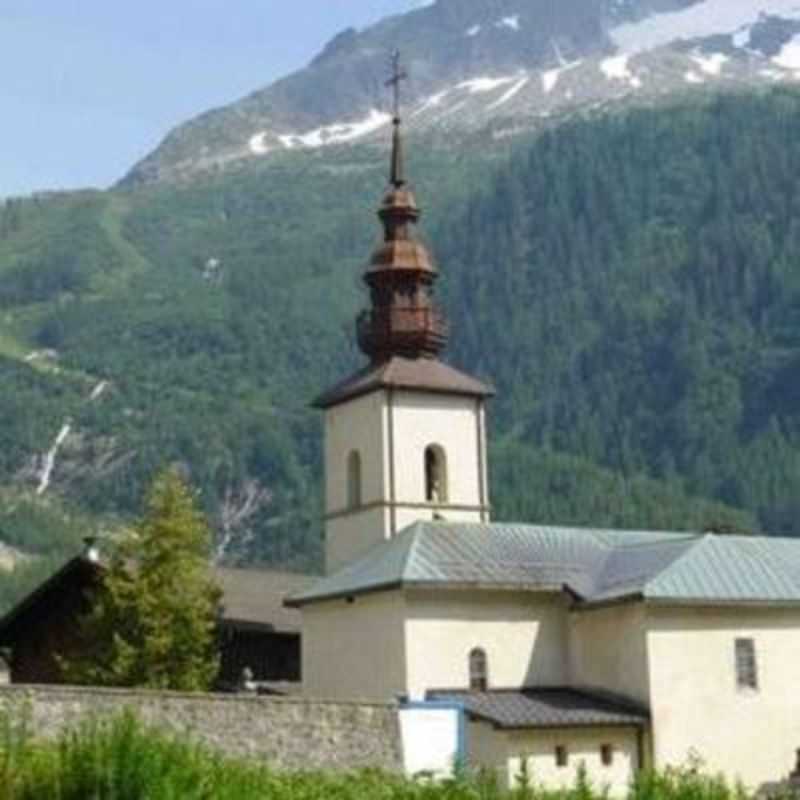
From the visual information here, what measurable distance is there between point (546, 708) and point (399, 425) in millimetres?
13128

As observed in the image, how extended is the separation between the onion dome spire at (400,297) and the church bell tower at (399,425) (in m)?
0.03

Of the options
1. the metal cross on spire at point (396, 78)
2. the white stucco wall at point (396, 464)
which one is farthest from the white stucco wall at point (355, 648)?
the metal cross on spire at point (396, 78)

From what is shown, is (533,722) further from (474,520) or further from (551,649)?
(474,520)

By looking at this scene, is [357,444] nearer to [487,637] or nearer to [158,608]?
[487,637]

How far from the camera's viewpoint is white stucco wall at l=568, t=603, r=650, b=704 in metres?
48.0

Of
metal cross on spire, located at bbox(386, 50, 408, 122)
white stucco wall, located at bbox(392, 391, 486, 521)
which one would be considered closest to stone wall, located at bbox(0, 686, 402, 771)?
white stucco wall, located at bbox(392, 391, 486, 521)

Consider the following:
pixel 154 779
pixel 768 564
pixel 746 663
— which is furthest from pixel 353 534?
pixel 154 779

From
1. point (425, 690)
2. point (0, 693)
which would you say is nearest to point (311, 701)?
point (0, 693)

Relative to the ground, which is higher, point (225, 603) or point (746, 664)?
point (225, 603)

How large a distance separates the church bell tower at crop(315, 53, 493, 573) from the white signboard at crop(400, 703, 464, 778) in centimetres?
1502

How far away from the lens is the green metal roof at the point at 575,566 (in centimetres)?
4878

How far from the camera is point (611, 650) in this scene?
4928 centimetres

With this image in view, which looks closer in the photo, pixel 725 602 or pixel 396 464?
pixel 725 602

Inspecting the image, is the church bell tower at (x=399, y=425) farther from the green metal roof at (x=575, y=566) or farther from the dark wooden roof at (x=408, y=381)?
the green metal roof at (x=575, y=566)
